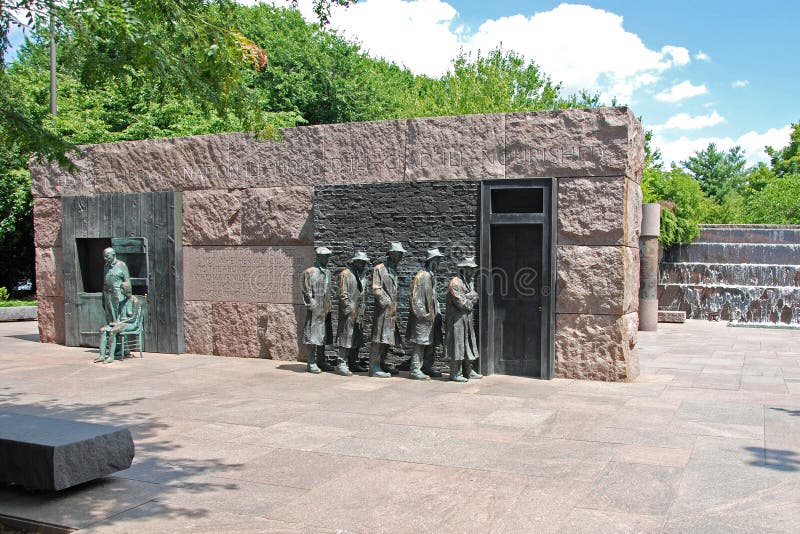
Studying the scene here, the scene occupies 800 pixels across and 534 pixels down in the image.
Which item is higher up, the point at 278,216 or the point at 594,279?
the point at 278,216

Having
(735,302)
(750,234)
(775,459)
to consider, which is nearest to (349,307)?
(775,459)

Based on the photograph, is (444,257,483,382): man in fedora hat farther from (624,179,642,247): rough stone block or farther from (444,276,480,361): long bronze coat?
(624,179,642,247): rough stone block

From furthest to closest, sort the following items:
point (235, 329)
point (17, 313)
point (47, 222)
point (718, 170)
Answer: point (718, 170) → point (17, 313) → point (47, 222) → point (235, 329)

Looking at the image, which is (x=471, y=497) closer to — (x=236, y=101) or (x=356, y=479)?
(x=356, y=479)

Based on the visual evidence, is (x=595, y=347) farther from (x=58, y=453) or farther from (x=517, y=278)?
(x=58, y=453)

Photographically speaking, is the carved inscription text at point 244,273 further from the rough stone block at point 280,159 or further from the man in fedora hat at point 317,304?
the rough stone block at point 280,159

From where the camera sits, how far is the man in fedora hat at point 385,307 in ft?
32.1

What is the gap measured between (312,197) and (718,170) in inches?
2118

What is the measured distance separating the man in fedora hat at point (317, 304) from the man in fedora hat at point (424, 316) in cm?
129

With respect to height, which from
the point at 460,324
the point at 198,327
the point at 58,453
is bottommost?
the point at 58,453

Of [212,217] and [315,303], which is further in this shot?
[212,217]

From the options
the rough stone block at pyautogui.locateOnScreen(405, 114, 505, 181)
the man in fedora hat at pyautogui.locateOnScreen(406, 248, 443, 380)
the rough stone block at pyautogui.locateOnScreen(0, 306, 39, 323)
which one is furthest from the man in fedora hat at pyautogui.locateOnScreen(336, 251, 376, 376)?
the rough stone block at pyautogui.locateOnScreen(0, 306, 39, 323)

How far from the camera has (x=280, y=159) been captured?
11.4 metres

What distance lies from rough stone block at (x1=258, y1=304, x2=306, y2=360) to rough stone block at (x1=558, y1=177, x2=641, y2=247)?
426cm
